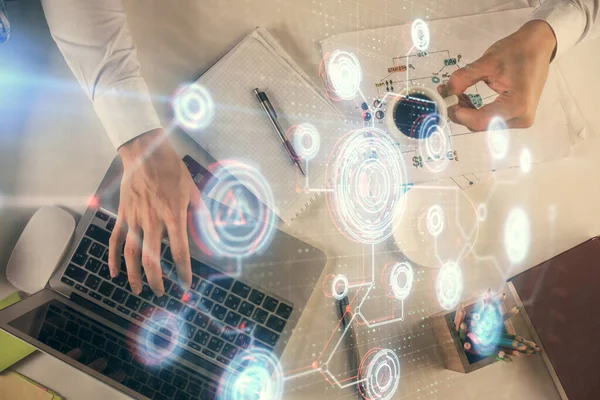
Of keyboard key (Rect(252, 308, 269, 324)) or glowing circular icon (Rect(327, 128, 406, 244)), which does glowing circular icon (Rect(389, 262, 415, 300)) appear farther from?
keyboard key (Rect(252, 308, 269, 324))

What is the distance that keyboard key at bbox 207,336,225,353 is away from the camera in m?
0.50

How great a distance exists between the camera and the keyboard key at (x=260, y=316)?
52 cm

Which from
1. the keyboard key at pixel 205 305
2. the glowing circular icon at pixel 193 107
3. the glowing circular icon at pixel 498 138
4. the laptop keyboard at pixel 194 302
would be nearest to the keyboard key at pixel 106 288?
the laptop keyboard at pixel 194 302

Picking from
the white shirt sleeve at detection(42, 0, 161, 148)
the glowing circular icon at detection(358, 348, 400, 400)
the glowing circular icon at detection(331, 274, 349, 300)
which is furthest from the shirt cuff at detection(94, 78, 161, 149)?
the glowing circular icon at detection(358, 348, 400, 400)

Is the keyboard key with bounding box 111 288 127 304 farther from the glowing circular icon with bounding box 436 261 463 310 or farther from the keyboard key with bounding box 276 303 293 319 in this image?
the glowing circular icon with bounding box 436 261 463 310

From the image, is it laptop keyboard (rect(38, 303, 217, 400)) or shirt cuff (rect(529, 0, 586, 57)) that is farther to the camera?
shirt cuff (rect(529, 0, 586, 57))

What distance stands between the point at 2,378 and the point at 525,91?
80 cm

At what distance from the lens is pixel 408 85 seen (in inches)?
24.1

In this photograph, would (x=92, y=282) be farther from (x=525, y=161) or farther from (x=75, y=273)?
(x=525, y=161)

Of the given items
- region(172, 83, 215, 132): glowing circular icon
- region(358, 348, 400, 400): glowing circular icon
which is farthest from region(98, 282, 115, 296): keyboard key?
region(358, 348, 400, 400): glowing circular icon

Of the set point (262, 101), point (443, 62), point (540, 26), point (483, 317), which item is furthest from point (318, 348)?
point (540, 26)

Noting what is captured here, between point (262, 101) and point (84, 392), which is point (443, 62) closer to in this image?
point (262, 101)
